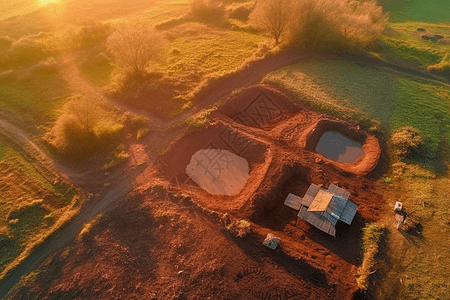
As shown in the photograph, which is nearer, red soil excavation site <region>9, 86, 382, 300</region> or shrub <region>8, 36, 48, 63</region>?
red soil excavation site <region>9, 86, 382, 300</region>

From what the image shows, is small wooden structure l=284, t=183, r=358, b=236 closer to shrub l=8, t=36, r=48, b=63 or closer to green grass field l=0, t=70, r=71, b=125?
green grass field l=0, t=70, r=71, b=125

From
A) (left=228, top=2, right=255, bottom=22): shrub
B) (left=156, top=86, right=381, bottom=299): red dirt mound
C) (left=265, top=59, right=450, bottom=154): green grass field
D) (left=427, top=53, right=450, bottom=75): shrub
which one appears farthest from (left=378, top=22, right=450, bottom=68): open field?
(left=228, top=2, right=255, bottom=22): shrub

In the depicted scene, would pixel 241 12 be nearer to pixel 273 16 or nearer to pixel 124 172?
pixel 273 16

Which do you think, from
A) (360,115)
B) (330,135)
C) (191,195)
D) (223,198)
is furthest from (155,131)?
(360,115)

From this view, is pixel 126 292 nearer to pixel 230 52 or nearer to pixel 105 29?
pixel 230 52

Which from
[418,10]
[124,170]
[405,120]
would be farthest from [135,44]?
[418,10]

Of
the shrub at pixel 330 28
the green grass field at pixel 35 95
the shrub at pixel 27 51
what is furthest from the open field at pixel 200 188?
the shrub at pixel 330 28

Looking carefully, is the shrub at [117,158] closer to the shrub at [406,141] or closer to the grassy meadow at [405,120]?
Answer: the grassy meadow at [405,120]
